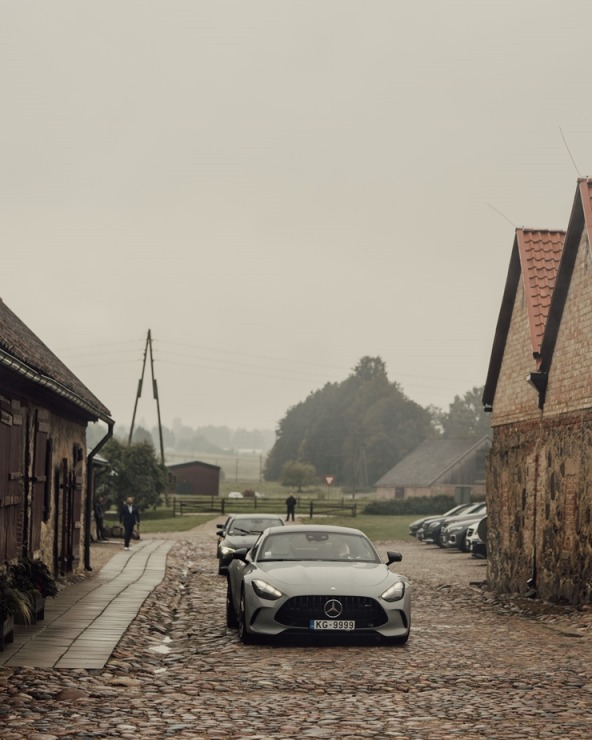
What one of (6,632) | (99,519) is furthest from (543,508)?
(99,519)

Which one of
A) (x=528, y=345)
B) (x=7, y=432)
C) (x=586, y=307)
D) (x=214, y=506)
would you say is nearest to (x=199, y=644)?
(x=7, y=432)

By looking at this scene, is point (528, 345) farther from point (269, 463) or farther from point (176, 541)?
point (269, 463)

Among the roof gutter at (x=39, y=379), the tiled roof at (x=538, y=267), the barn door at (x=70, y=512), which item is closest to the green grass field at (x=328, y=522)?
the barn door at (x=70, y=512)

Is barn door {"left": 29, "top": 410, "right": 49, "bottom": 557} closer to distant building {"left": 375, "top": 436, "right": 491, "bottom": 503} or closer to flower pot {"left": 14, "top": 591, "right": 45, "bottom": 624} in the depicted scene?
flower pot {"left": 14, "top": 591, "right": 45, "bottom": 624}

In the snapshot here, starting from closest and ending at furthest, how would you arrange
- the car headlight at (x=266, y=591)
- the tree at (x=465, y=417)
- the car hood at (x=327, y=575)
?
the car headlight at (x=266, y=591) < the car hood at (x=327, y=575) < the tree at (x=465, y=417)

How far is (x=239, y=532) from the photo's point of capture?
27.3 metres

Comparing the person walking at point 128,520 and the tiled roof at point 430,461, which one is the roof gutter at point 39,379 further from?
the tiled roof at point 430,461

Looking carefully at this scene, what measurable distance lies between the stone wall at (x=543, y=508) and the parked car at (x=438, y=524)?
61.8ft

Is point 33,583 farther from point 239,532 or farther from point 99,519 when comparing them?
point 99,519

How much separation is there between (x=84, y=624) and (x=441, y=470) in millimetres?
84670

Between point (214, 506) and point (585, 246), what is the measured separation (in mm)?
59723

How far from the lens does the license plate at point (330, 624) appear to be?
12586 millimetres

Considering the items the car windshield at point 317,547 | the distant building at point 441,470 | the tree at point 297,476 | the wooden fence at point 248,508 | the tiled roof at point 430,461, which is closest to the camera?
the car windshield at point 317,547

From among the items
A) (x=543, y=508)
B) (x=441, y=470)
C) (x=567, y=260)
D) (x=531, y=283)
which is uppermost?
(x=531, y=283)
